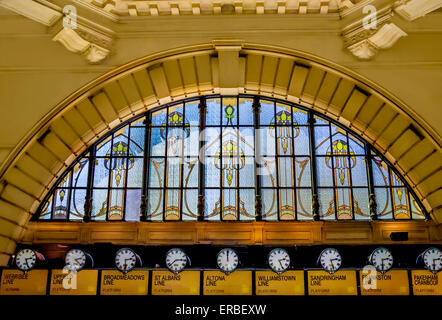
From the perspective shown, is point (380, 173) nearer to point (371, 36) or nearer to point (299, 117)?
point (299, 117)

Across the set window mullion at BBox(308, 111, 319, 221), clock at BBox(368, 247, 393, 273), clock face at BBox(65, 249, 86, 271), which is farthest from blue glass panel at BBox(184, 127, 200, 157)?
clock at BBox(368, 247, 393, 273)

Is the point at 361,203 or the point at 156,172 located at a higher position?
the point at 156,172

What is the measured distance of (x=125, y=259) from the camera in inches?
444

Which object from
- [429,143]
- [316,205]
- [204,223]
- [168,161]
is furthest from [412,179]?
[168,161]

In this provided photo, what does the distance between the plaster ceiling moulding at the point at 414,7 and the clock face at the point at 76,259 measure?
1015 centimetres

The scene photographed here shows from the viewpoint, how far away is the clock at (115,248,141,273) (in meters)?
11.2

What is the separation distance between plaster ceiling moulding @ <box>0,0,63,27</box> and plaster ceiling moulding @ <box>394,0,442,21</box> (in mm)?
8944

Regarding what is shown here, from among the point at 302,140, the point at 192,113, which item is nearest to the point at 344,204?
the point at 302,140

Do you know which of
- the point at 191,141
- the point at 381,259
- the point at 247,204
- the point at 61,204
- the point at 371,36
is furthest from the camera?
the point at 191,141

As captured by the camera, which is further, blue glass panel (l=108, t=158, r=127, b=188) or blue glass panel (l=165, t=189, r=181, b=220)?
blue glass panel (l=108, t=158, r=127, b=188)

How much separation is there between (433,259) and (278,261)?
3.68 metres

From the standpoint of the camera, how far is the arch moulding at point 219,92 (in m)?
12.0

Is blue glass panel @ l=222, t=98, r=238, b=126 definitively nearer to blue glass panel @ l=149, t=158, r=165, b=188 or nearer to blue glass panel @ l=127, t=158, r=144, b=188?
blue glass panel @ l=149, t=158, r=165, b=188

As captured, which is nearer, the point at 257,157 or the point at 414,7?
the point at 414,7
